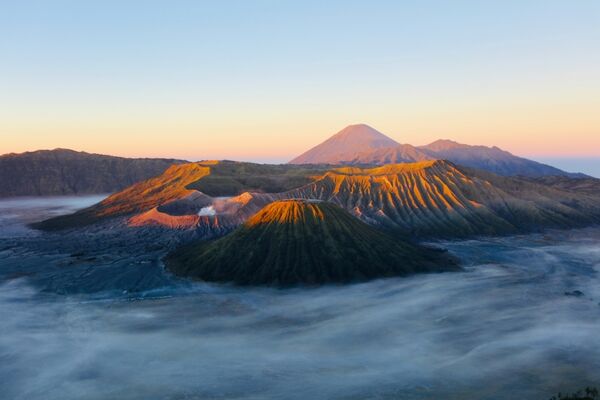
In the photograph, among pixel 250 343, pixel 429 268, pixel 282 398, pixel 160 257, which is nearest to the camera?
pixel 282 398

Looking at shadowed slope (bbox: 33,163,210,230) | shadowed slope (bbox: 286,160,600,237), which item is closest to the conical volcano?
shadowed slope (bbox: 286,160,600,237)

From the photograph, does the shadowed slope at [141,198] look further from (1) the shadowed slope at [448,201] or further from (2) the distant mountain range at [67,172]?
(2) the distant mountain range at [67,172]

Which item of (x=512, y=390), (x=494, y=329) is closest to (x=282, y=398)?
(x=512, y=390)

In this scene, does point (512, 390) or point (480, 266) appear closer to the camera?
point (512, 390)

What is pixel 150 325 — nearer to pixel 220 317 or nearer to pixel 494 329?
pixel 220 317

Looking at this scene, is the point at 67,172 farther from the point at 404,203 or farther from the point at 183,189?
the point at 404,203

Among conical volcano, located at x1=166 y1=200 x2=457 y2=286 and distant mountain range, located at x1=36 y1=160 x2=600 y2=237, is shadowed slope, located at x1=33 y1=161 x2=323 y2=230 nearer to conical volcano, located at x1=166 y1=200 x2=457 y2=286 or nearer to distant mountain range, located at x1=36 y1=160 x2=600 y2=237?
distant mountain range, located at x1=36 y1=160 x2=600 y2=237

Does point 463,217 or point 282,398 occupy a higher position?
point 463,217
